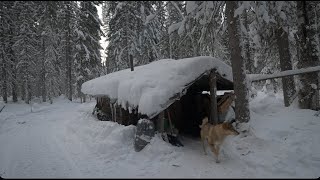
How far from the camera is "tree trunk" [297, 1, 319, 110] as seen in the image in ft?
Answer: 37.1

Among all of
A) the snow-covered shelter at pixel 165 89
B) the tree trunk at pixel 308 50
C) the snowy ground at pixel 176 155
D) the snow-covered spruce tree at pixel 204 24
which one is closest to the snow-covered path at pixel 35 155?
the snowy ground at pixel 176 155

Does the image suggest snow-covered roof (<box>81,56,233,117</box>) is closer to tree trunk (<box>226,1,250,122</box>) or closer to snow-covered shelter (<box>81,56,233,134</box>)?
snow-covered shelter (<box>81,56,233,134</box>)

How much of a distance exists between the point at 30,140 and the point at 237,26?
989 centimetres

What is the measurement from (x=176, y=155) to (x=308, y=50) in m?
7.10

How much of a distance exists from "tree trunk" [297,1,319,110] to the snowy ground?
70 centimetres

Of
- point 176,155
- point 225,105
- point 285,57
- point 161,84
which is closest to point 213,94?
point 225,105

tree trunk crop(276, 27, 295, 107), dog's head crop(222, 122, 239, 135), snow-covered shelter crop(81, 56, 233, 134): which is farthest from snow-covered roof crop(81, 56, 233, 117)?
tree trunk crop(276, 27, 295, 107)

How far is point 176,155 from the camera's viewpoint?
888 cm

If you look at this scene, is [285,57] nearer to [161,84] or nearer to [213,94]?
[213,94]

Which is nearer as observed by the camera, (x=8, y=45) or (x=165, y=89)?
(x=165, y=89)

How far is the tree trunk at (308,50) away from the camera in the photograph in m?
11.3

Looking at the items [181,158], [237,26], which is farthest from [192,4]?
[181,158]

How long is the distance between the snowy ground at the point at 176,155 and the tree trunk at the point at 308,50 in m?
0.70

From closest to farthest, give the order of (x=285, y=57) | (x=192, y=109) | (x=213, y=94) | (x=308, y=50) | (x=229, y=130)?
(x=229, y=130) < (x=213, y=94) < (x=308, y=50) < (x=285, y=57) < (x=192, y=109)
